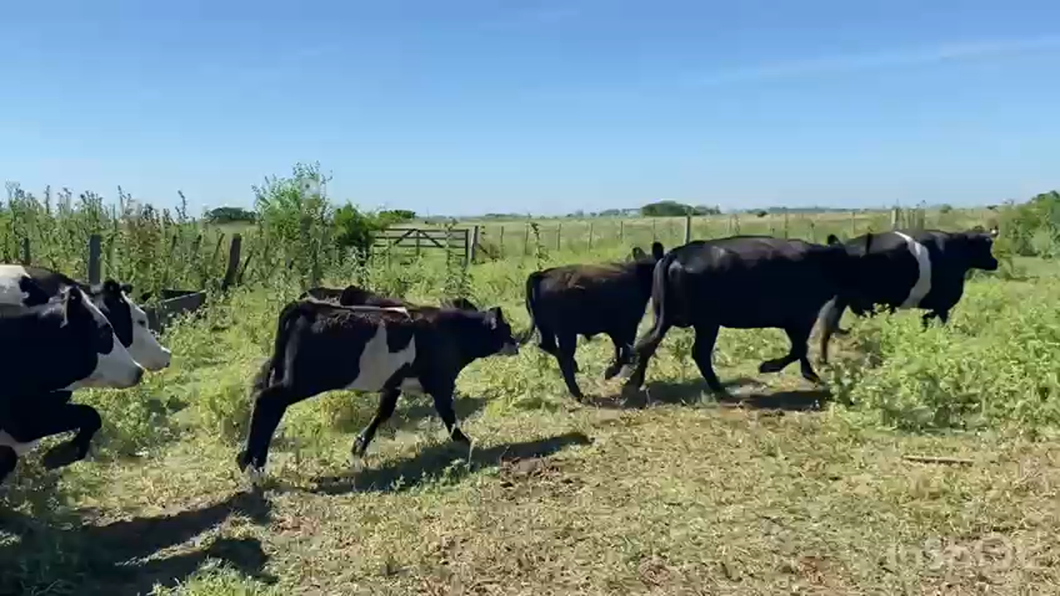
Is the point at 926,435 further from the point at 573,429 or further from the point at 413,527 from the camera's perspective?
the point at 413,527

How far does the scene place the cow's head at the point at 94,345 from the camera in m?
6.47

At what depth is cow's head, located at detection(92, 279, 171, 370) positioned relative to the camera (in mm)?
8625

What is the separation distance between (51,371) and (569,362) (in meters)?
4.63

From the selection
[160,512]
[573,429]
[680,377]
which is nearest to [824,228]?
[680,377]

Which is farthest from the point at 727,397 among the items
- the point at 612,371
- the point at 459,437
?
the point at 459,437

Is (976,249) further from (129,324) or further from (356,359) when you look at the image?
(129,324)

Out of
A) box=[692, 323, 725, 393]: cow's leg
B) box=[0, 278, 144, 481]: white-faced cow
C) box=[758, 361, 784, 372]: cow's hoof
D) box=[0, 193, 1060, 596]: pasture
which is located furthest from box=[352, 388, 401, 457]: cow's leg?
box=[758, 361, 784, 372]: cow's hoof

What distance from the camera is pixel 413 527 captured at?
5609 mm

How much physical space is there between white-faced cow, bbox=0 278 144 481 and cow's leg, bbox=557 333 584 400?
4.11 meters

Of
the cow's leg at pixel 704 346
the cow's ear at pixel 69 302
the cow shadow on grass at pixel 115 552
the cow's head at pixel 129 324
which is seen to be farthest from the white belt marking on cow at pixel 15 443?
the cow's leg at pixel 704 346

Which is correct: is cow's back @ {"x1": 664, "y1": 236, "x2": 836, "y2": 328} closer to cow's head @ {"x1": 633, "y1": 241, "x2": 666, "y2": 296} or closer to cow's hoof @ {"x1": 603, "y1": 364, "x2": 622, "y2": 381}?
cow's head @ {"x1": 633, "y1": 241, "x2": 666, "y2": 296}

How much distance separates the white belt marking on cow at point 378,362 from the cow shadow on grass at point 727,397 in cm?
229

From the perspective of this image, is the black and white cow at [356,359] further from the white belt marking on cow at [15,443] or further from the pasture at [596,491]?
the white belt marking on cow at [15,443]

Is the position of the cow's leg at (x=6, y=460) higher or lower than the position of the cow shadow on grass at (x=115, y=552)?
higher
